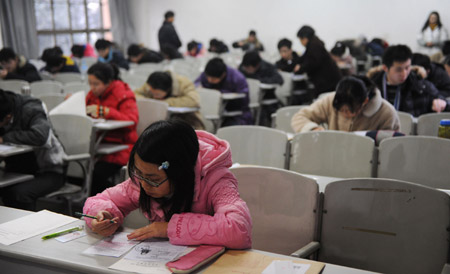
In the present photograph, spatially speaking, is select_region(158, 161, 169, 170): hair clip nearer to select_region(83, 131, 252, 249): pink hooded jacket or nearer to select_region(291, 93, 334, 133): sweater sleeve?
select_region(83, 131, 252, 249): pink hooded jacket

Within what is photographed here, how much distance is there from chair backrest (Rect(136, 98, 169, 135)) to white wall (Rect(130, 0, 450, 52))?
8.48 m

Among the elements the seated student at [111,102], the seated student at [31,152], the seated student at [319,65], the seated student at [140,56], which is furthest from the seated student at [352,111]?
the seated student at [140,56]

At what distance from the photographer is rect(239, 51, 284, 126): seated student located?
611cm

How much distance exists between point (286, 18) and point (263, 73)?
21.4 feet

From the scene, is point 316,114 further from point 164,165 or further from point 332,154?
point 164,165

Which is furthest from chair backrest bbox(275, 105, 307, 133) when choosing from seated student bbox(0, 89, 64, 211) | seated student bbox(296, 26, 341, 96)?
seated student bbox(296, 26, 341, 96)

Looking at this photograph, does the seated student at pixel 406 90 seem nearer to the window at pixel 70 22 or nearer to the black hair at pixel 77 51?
the black hair at pixel 77 51

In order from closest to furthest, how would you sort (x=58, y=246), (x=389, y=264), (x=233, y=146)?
(x=58, y=246) < (x=389, y=264) < (x=233, y=146)

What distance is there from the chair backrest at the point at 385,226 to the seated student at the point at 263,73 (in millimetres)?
4303

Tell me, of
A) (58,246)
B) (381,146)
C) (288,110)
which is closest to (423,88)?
(288,110)

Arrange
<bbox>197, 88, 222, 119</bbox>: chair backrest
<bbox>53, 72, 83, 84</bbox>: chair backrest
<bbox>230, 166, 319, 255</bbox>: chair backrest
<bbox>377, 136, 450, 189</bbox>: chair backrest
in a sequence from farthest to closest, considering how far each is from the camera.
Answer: <bbox>53, 72, 83, 84</bbox>: chair backrest < <bbox>197, 88, 222, 119</bbox>: chair backrest < <bbox>377, 136, 450, 189</bbox>: chair backrest < <bbox>230, 166, 319, 255</bbox>: chair backrest

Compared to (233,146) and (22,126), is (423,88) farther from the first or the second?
(22,126)

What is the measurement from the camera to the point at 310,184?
6.40 feet

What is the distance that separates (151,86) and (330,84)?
221 centimetres
